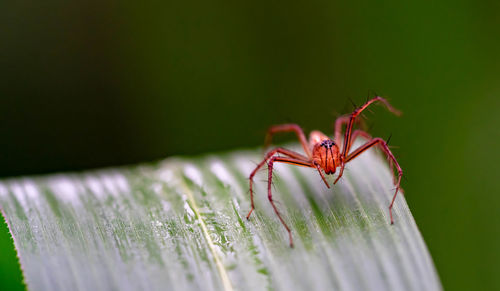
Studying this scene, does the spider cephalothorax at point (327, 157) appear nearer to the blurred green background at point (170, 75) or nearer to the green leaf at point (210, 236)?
the green leaf at point (210, 236)

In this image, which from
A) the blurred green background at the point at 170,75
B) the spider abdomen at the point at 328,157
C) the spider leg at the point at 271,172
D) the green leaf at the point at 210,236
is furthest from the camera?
the blurred green background at the point at 170,75

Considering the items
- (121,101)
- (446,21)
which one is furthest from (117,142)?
(446,21)

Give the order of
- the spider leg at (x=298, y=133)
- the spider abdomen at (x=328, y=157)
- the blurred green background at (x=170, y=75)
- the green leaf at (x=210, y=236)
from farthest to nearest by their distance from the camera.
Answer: the blurred green background at (x=170, y=75)
the spider leg at (x=298, y=133)
the spider abdomen at (x=328, y=157)
the green leaf at (x=210, y=236)

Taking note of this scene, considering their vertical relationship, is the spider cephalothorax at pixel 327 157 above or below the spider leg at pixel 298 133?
below

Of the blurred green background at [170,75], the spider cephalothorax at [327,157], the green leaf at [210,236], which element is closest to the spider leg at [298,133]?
the spider cephalothorax at [327,157]

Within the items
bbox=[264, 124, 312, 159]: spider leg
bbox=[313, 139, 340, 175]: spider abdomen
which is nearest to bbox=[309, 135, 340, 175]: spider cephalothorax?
bbox=[313, 139, 340, 175]: spider abdomen

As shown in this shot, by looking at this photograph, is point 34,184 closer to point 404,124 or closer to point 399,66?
point 404,124

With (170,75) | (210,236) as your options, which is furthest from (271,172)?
(170,75)

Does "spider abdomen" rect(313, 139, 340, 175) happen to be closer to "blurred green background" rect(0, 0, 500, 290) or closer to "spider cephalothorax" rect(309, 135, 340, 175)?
"spider cephalothorax" rect(309, 135, 340, 175)
